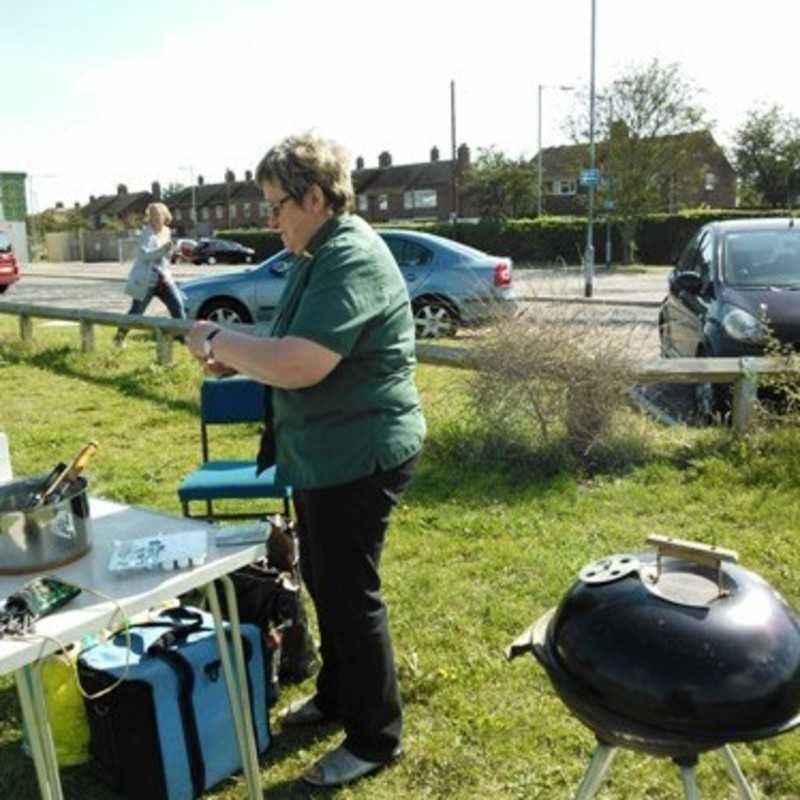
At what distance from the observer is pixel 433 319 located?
1050cm

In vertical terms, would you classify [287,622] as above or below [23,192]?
below

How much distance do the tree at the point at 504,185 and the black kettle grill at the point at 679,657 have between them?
56.5 meters

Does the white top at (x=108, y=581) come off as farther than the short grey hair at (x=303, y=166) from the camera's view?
Answer: No

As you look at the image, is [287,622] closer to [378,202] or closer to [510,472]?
[510,472]

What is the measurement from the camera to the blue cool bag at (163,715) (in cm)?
274

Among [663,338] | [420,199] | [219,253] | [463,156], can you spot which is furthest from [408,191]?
[663,338]

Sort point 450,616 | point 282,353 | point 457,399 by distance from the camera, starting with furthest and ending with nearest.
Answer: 1. point 457,399
2. point 450,616
3. point 282,353

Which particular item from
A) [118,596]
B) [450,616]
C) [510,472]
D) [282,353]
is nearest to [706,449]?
[510,472]

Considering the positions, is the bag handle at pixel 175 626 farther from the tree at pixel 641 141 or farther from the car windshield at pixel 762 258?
the tree at pixel 641 141

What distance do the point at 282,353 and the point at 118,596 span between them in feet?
2.34

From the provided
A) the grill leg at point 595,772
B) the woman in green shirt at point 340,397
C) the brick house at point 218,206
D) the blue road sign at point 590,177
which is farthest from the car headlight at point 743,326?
the brick house at point 218,206

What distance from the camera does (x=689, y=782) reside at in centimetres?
170

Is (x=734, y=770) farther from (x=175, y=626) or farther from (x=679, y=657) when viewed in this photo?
(x=175, y=626)

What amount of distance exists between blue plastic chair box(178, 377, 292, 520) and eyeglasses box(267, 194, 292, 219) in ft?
3.83
